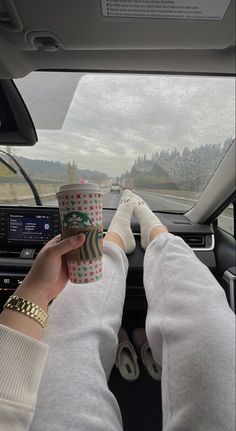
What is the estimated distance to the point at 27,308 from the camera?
614 mm

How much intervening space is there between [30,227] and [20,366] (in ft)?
2.94

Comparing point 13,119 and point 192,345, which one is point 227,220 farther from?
point 13,119

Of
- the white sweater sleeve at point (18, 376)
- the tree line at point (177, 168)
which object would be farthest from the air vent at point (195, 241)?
the white sweater sleeve at point (18, 376)

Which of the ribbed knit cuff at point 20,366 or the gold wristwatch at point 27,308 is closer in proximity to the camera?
the ribbed knit cuff at point 20,366

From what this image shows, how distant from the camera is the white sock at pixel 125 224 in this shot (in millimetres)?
1199

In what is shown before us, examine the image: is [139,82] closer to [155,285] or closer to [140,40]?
[140,40]

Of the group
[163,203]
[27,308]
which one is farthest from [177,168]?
[27,308]

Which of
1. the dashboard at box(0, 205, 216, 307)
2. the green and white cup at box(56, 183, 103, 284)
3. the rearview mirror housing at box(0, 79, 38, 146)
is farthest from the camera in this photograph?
the dashboard at box(0, 205, 216, 307)

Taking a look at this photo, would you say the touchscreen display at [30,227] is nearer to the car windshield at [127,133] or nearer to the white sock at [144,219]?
the car windshield at [127,133]

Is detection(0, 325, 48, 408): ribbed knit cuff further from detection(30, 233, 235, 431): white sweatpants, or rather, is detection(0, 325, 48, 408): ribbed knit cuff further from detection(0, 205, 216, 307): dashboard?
detection(0, 205, 216, 307): dashboard

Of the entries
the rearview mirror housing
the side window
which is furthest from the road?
the rearview mirror housing

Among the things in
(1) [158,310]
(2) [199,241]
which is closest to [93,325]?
(1) [158,310]

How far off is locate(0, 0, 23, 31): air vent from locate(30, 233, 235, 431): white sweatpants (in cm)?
71

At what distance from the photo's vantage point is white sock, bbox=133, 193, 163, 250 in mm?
1217
